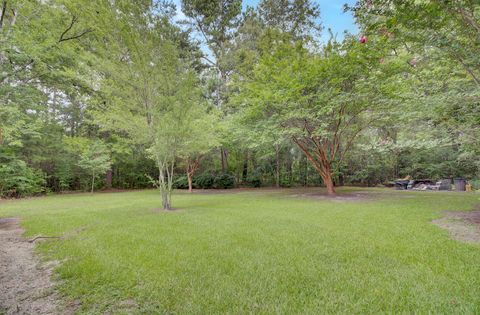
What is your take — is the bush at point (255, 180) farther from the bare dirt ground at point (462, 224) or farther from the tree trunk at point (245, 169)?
the bare dirt ground at point (462, 224)

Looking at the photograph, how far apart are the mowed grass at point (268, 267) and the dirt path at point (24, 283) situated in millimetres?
→ 169

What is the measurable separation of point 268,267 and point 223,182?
51.8 feet

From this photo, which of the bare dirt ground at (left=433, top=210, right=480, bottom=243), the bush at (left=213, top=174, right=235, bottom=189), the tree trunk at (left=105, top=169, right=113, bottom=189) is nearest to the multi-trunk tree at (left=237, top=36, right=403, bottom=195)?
the bare dirt ground at (left=433, top=210, right=480, bottom=243)

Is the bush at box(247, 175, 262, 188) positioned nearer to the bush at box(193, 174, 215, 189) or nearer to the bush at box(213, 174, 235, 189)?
the bush at box(213, 174, 235, 189)

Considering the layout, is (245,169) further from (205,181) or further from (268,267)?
(268,267)

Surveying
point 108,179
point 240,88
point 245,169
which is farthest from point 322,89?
point 108,179

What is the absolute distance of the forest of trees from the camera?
6.32m

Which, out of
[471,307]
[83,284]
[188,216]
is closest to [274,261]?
[471,307]

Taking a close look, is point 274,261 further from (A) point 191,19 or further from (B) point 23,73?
(A) point 191,19

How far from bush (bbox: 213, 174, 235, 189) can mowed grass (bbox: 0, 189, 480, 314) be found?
1311 cm

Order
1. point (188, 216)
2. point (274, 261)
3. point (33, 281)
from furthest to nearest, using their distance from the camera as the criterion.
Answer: point (188, 216), point (274, 261), point (33, 281)

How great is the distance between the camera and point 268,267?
3094 millimetres

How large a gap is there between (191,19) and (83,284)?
19.5m

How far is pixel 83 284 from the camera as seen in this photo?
2.79 meters
